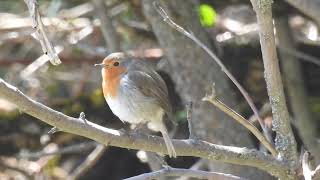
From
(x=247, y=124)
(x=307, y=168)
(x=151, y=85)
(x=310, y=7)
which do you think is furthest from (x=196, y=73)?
(x=307, y=168)

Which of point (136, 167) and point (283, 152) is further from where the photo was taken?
point (136, 167)

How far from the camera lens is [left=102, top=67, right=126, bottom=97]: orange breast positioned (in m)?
3.58

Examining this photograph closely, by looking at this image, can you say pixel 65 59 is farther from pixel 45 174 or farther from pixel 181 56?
pixel 181 56

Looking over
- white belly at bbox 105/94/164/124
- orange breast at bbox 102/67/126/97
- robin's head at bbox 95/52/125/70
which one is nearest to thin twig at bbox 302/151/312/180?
white belly at bbox 105/94/164/124

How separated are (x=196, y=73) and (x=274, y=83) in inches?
55.1

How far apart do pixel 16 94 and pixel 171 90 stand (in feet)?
9.53

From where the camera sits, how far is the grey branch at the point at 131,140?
7.24 ft

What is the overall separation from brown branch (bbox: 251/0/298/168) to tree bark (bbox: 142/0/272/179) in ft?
3.89

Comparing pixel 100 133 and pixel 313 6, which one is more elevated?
pixel 313 6

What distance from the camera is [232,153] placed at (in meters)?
2.71

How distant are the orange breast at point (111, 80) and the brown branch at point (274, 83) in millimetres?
1068

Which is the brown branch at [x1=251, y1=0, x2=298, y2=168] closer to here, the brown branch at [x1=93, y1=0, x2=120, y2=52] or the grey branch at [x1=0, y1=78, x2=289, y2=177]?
the grey branch at [x1=0, y1=78, x2=289, y2=177]

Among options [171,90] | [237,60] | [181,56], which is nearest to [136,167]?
[171,90]

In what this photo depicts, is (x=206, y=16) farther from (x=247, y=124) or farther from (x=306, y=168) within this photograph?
(x=306, y=168)
